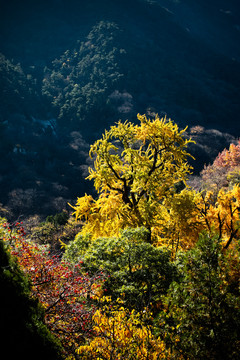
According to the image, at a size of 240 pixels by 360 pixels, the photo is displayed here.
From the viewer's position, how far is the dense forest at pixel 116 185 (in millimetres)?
4176

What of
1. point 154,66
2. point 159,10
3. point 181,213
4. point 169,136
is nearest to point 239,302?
point 181,213

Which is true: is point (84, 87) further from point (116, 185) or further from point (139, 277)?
point (139, 277)

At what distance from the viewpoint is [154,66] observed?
11288 centimetres

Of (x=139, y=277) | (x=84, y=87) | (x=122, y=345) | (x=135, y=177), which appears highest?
(x=84, y=87)

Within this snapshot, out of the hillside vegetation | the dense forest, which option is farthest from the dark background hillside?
the hillside vegetation

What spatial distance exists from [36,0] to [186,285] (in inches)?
8767

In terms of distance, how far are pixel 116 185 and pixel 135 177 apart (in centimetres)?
150

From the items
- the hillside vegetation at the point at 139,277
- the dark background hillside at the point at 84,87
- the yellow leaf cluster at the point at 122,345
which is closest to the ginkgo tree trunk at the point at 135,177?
the hillside vegetation at the point at 139,277

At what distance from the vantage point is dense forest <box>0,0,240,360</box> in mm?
4176

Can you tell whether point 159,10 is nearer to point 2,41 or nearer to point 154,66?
point 154,66

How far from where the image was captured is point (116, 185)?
35.4 ft

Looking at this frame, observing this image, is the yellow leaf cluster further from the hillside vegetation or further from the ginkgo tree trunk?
the ginkgo tree trunk

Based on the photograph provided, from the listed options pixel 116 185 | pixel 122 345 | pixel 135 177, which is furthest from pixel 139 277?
pixel 116 185

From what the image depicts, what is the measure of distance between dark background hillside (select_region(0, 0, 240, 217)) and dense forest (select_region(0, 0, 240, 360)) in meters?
0.63
